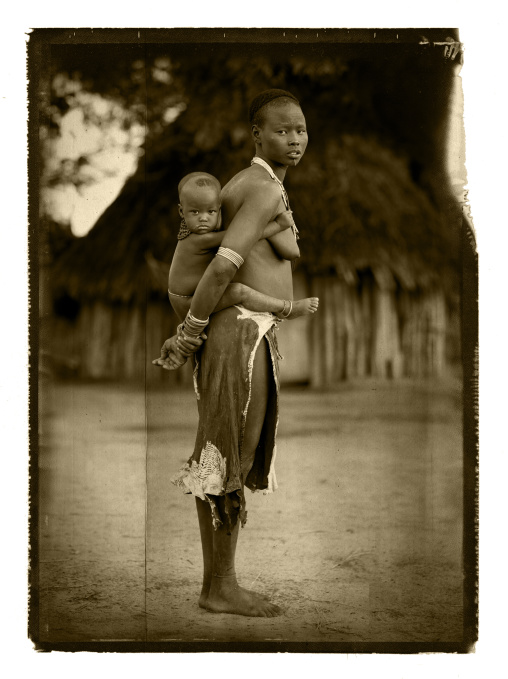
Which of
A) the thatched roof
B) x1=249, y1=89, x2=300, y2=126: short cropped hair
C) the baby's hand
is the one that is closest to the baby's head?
the baby's hand

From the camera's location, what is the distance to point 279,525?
5.89 m

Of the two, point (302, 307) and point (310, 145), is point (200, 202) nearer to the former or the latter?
point (302, 307)

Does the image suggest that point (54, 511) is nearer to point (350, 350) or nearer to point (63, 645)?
point (63, 645)

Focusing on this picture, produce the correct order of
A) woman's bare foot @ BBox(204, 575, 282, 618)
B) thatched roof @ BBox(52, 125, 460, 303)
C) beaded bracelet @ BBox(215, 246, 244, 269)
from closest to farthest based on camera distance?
beaded bracelet @ BBox(215, 246, 244, 269) → woman's bare foot @ BBox(204, 575, 282, 618) → thatched roof @ BBox(52, 125, 460, 303)

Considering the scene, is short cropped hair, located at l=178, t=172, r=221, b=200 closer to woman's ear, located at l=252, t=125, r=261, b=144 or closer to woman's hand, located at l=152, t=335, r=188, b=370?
woman's ear, located at l=252, t=125, r=261, b=144

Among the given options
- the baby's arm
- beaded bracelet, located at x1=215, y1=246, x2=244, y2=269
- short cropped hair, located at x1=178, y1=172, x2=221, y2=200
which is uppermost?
short cropped hair, located at x1=178, y1=172, x2=221, y2=200

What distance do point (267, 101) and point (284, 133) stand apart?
151 mm

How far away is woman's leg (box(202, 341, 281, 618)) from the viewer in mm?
5172

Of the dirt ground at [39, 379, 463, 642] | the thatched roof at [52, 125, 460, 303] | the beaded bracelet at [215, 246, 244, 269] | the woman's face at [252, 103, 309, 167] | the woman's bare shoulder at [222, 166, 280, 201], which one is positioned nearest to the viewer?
the beaded bracelet at [215, 246, 244, 269]

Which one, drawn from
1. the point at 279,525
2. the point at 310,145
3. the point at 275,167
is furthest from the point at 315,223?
the point at 279,525

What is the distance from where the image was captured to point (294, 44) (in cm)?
552

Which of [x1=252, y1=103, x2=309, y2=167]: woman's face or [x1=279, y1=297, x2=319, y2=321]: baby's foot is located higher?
[x1=252, y1=103, x2=309, y2=167]: woman's face

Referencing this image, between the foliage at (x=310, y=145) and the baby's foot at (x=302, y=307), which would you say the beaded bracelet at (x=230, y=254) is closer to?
the baby's foot at (x=302, y=307)

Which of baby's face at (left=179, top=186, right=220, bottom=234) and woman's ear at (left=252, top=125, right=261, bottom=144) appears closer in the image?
baby's face at (left=179, top=186, right=220, bottom=234)
